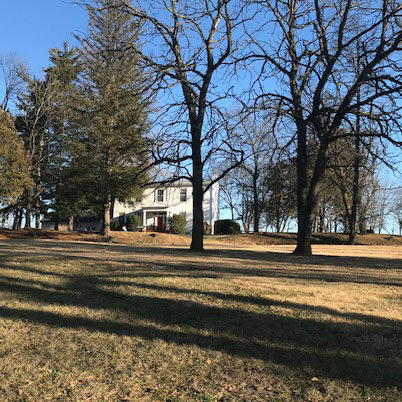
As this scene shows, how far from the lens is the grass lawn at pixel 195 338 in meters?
3.05

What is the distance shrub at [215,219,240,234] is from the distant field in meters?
5.11

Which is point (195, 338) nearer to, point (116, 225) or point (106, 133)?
point (106, 133)

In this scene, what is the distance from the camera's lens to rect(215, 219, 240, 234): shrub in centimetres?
3328

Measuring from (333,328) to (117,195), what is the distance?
22.1 metres

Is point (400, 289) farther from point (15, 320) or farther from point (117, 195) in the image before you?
point (117, 195)

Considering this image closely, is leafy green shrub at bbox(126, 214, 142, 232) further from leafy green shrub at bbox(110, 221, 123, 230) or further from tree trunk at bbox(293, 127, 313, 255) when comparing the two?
tree trunk at bbox(293, 127, 313, 255)

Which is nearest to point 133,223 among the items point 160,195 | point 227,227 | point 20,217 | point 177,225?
point 177,225

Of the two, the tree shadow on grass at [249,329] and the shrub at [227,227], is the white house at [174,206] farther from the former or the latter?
the tree shadow on grass at [249,329]

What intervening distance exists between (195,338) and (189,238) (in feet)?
72.8

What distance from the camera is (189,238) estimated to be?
26297mm

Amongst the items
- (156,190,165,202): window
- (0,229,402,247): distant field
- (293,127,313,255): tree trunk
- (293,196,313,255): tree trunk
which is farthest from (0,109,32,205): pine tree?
(293,196,313,255): tree trunk

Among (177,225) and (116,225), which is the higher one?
(177,225)

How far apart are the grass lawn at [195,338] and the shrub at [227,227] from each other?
85.0 feet

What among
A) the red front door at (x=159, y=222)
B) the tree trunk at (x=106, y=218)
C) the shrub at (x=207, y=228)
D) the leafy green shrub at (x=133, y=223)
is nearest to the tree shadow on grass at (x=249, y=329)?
the tree trunk at (x=106, y=218)
